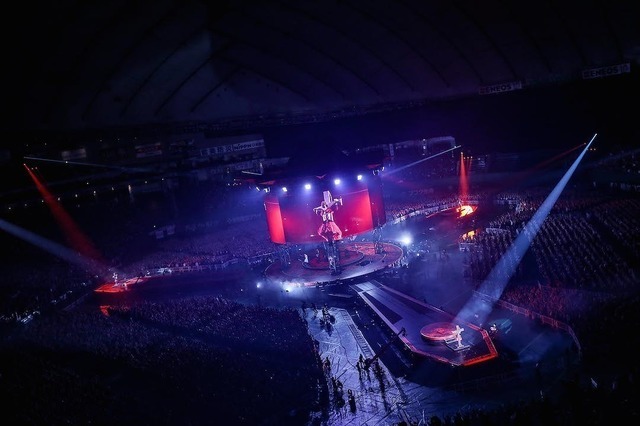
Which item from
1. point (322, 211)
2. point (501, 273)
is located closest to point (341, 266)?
point (322, 211)

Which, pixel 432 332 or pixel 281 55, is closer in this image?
pixel 432 332

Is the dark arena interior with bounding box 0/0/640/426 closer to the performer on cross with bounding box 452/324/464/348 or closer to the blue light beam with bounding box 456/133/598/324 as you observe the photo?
the blue light beam with bounding box 456/133/598/324

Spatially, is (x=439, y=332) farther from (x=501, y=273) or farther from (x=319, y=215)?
(x=319, y=215)

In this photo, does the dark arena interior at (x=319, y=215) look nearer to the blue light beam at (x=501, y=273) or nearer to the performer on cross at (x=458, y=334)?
the blue light beam at (x=501, y=273)

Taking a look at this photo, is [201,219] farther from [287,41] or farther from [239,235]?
[287,41]

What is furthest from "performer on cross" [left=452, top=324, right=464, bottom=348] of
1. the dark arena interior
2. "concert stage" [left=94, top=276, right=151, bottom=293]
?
"concert stage" [left=94, top=276, right=151, bottom=293]

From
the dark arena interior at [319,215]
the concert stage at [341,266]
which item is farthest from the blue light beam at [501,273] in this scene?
the concert stage at [341,266]
